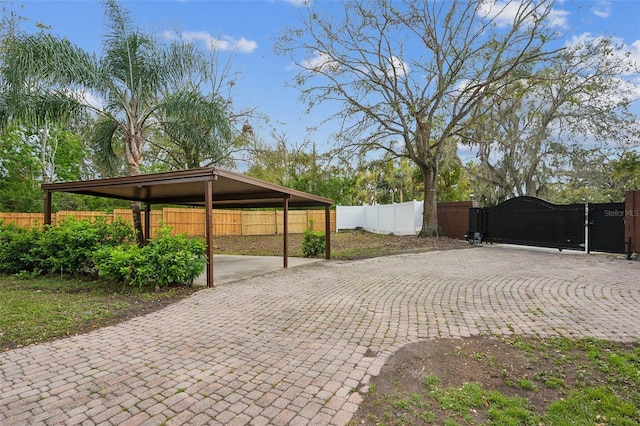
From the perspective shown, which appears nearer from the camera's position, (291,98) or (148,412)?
(148,412)

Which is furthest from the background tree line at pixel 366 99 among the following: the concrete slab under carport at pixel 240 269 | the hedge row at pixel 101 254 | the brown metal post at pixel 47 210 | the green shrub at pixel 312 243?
the green shrub at pixel 312 243

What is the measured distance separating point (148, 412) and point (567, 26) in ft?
50.8

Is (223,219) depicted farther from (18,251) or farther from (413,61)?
(413,61)

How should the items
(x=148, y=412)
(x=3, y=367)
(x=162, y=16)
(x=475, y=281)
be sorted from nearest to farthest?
(x=148, y=412)
(x=3, y=367)
(x=475, y=281)
(x=162, y=16)

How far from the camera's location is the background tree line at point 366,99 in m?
8.07

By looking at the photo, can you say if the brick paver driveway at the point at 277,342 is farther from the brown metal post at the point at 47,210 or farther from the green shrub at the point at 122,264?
the brown metal post at the point at 47,210

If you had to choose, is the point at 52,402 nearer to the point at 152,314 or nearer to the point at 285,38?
the point at 152,314

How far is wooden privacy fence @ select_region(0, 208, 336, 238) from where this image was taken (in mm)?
14208

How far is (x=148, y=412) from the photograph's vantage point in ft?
7.07

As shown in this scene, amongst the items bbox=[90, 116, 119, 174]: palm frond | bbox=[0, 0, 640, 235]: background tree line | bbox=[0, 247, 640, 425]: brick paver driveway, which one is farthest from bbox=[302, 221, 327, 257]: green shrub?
bbox=[90, 116, 119, 174]: palm frond

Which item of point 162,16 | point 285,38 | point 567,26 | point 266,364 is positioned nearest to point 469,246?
point 567,26

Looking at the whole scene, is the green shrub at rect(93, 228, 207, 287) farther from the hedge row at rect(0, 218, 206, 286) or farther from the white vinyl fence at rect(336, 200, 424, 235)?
the white vinyl fence at rect(336, 200, 424, 235)

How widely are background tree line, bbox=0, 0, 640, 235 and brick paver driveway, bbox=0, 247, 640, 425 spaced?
19.0ft

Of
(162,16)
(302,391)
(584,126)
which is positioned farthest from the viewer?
(584,126)
